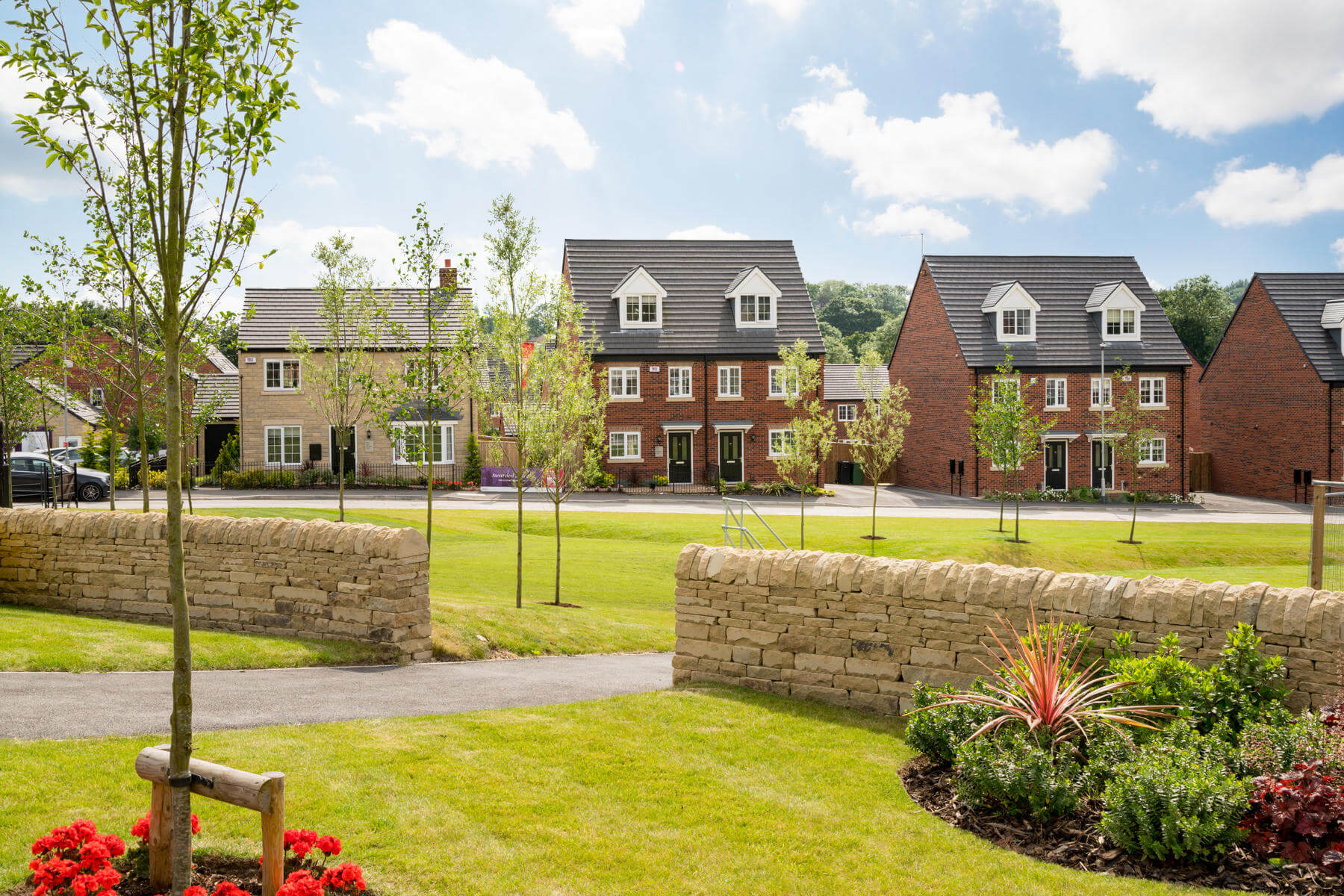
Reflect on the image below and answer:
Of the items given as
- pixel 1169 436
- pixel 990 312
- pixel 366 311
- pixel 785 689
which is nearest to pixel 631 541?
pixel 366 311

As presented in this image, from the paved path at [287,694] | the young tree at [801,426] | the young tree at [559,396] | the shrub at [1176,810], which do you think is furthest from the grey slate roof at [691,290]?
the shrub at [1176,810]

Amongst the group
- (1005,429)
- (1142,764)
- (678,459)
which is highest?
(1005,429)

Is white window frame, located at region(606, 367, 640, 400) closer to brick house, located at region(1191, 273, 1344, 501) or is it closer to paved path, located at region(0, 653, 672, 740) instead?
brick house, located at region(1191, 273, 1344, 501)

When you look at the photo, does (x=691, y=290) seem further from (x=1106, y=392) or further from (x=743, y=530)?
(x=743, y=530)

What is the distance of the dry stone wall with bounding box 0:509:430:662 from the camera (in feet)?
39.3

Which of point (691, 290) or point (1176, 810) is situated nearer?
point (1176, 810)

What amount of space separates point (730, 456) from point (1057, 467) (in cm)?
1541

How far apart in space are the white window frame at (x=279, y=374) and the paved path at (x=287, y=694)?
113 ft

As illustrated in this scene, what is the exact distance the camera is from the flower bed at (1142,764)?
5762mm

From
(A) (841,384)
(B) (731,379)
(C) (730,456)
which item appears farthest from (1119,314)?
(A) (841,384)

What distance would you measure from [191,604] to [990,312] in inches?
1552

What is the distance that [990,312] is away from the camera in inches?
1735

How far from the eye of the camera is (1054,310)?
1764 inches

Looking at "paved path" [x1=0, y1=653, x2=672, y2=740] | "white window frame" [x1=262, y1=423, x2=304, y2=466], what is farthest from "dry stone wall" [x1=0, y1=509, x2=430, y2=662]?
"white window frame" [x1=262, y1=423, x2=304, y2=466]
